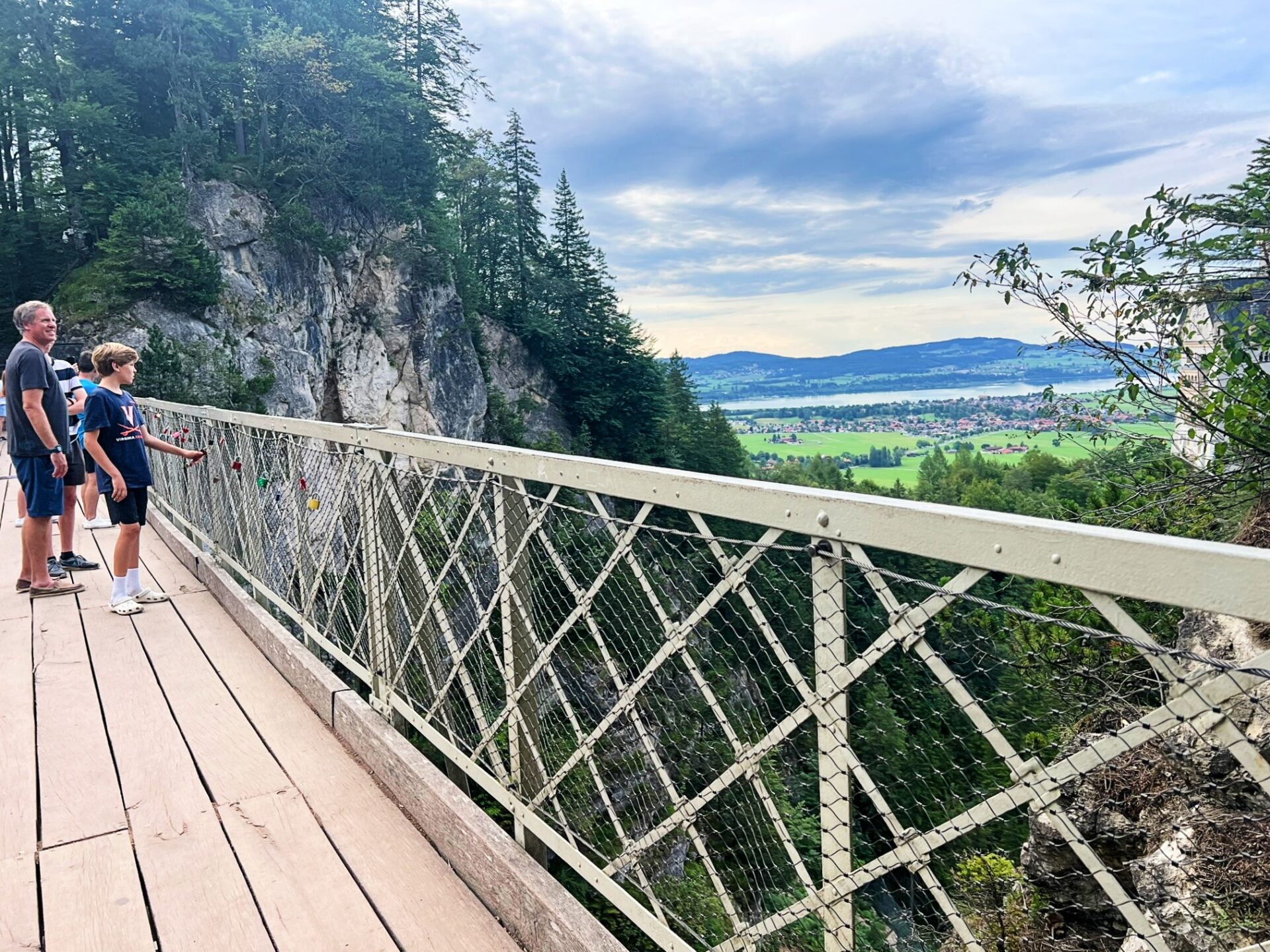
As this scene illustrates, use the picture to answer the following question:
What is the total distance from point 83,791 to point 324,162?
29.5 m

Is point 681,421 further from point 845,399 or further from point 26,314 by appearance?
point 845,399

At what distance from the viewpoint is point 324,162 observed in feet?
90.3

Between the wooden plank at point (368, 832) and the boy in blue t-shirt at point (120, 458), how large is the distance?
4.03 feet

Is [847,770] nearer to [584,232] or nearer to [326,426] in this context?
[326,426]

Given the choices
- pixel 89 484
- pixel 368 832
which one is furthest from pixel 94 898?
pixel 89 484

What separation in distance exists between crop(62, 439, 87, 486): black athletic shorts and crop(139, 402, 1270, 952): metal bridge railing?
10.4 ft

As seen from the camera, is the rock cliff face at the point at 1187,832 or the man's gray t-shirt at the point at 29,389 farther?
the man's gray t-shirt at the point at 29,389

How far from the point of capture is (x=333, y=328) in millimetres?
27531

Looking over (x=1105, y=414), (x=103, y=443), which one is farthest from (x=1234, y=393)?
(x=103, y=443)


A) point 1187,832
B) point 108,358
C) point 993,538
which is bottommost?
point 1187,832

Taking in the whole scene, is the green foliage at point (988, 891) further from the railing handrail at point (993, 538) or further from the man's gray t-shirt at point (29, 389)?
the man's gray t-shirt at point (29, 389)

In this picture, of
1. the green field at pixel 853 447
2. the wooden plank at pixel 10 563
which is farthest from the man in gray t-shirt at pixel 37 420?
the green field at pixel 853 447

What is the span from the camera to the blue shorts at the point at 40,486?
13.9 ft

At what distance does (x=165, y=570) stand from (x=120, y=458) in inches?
57.1
